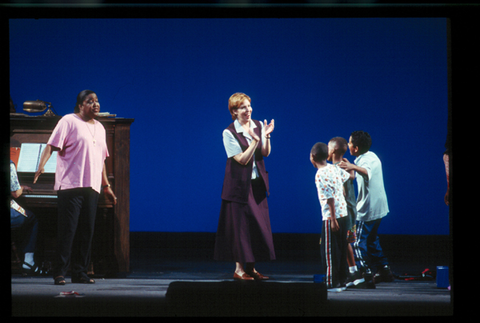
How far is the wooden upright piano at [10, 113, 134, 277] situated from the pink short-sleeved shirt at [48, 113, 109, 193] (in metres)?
0.42

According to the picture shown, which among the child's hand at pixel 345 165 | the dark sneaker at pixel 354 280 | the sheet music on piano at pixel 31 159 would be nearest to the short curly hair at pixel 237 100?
the child's hand at pixel 345 165

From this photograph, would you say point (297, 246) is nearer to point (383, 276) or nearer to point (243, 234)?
point (383, 276)

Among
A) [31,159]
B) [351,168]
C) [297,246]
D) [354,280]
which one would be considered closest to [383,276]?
[354,280]

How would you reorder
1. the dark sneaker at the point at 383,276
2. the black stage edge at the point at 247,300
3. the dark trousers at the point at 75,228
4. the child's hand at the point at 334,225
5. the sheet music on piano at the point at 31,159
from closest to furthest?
the black stage edge at the point at 247,300 → the child's hand at the point at 334,225 → the dark trousers at the point at 75,228 → the dark sneaker at the point at 383,276 → the sheet music on piano at the point at 31,159

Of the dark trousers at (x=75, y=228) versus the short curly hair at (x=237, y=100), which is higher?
the short curly hair at (x=237, y=100)

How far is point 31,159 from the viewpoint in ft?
17.4

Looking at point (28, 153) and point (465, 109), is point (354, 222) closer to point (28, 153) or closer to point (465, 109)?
point (465, 109)

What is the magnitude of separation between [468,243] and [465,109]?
3.28 ft

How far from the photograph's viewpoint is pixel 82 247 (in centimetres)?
474

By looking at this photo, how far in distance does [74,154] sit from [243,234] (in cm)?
174

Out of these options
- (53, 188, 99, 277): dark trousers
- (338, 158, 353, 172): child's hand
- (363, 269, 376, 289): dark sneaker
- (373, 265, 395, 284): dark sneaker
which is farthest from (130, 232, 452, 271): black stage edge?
(338, 158, 353, 172): child's hand

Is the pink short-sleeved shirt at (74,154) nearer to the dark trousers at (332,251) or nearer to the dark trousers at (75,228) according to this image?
the dark trousers at (75,228)

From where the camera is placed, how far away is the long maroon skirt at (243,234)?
457cm

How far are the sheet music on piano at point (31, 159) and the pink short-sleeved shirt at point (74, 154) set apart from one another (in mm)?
616
